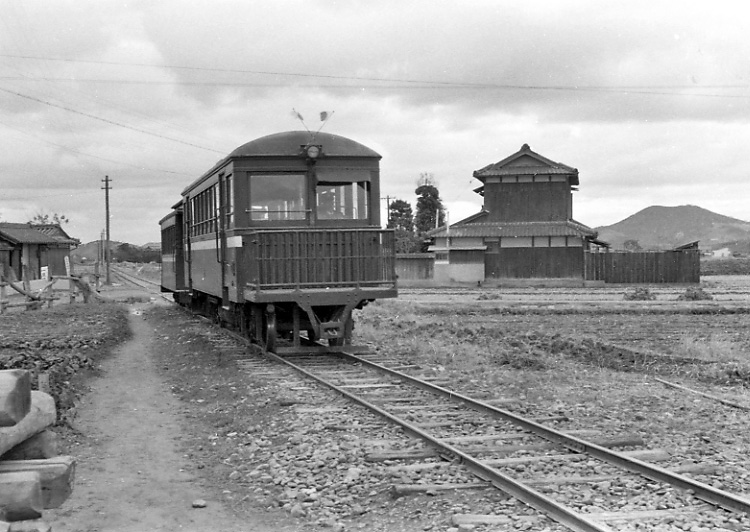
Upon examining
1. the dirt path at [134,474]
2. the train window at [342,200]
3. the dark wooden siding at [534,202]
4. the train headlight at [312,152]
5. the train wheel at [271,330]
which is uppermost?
the dark wooden siding at [534,202]

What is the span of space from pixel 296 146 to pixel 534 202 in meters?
34.0

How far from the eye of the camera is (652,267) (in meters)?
43.5

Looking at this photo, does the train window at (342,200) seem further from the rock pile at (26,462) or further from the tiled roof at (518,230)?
the tiled roof at (518,230)

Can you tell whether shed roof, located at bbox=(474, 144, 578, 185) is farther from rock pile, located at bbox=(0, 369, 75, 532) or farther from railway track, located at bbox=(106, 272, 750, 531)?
rock pile, located at bbox=(0, 369, 75, 532)

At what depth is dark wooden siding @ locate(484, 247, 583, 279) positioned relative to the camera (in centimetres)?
4412

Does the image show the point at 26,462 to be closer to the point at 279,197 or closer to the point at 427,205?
the point at 279,197

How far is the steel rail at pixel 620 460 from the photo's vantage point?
18.4ft

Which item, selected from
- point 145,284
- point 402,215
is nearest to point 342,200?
point 145,284

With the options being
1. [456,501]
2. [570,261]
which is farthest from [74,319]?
[570,261]

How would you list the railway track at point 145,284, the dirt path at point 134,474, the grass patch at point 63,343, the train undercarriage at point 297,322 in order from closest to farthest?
the dirt path at point 134,474, the grass patch at point 63,343, the train undercarriage at point 297,322, the railway track at point 145,284

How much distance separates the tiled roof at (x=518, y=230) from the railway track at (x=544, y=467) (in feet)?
116

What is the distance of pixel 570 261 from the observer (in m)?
44.1

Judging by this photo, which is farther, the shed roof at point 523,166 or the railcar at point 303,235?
the shed roof at point 523,166

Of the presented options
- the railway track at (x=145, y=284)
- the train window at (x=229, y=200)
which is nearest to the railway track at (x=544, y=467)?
the train window at (x=229, y=200)
